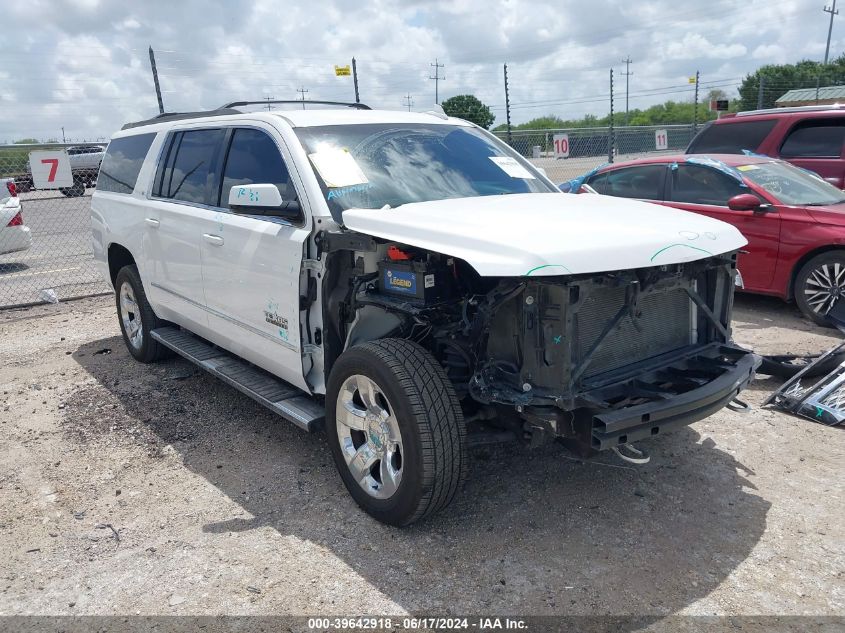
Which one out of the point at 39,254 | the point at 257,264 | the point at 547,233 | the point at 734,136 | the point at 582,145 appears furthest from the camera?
the point at 582,145

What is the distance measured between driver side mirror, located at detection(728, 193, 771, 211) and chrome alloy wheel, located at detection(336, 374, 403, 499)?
483 cm

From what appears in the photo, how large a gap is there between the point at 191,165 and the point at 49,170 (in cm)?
496

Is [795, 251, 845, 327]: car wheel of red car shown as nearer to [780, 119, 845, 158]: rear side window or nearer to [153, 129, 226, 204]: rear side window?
[780, 119, 845, 158]: rear side window

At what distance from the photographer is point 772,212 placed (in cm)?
674

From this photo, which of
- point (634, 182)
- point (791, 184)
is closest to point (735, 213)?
point (791, 184)

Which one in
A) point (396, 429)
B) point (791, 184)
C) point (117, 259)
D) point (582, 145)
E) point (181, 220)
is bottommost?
point (396, 429)

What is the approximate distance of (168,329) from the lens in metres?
5.71

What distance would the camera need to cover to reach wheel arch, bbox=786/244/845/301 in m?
6.39

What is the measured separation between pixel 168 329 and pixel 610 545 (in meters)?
3.94

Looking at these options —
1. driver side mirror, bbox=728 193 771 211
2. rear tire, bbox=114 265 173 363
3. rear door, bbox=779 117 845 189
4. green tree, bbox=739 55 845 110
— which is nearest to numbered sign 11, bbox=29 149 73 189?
rear tire, bbox=114 265 173 363

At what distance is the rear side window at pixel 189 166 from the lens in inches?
185

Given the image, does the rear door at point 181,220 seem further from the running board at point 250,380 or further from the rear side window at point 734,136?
the rear side window at point 734,136

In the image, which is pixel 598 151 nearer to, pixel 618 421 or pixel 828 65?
pixel 618 421

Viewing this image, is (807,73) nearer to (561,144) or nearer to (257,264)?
(561,144)
